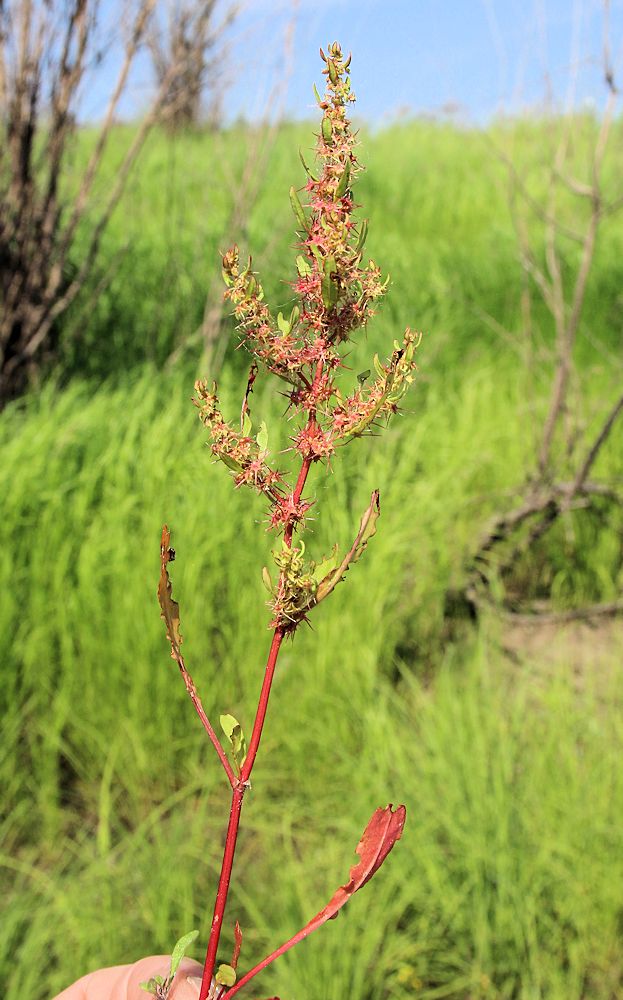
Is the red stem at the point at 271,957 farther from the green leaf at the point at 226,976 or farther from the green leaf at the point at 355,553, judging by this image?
the green leaf at the point at 355,553

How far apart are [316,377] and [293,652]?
2.03 metres

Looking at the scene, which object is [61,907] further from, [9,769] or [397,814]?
[397,814]

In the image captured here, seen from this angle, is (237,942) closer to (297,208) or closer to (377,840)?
(377,840)

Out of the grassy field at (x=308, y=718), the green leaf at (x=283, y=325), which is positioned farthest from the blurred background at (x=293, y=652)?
the green leaf at (x=283, y=325)

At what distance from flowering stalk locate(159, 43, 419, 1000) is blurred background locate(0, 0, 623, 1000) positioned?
2.29 feet

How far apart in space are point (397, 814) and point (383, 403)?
160 mm

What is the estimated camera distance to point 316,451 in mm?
381

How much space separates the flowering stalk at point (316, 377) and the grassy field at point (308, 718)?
2.66ft

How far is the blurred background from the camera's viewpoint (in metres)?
1.71

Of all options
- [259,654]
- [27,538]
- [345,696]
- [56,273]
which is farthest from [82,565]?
[56,273]

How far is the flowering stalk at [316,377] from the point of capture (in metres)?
0.37

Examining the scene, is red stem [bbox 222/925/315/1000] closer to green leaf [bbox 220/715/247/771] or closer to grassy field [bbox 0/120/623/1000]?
green leaf [bbox 220/715/247/771]

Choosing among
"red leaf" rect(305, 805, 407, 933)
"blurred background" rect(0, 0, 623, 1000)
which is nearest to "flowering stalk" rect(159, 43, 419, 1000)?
"red leaf" rect(305, 805, 407, 933)

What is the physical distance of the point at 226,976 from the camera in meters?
0.41
